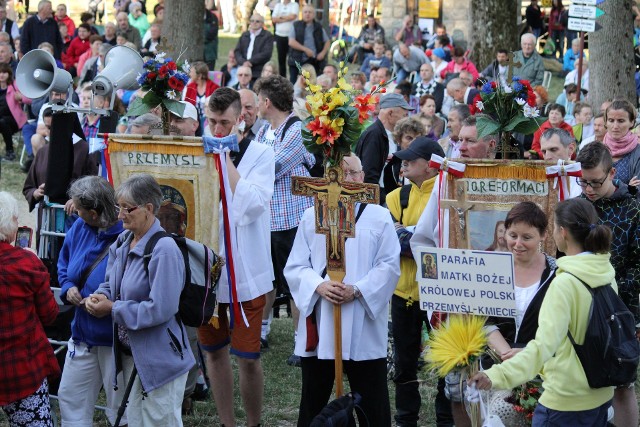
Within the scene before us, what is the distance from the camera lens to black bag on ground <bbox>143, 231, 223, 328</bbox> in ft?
19.4

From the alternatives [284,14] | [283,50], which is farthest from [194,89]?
[284,14]

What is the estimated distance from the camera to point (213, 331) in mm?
6906

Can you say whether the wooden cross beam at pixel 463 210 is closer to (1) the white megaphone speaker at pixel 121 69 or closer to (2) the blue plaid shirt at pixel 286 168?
(2) the blue plaid shirt at pixel 286 168

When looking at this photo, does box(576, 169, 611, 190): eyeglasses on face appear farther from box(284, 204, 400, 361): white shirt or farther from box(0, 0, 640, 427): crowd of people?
box(284, 204, 400, 361): white shirt

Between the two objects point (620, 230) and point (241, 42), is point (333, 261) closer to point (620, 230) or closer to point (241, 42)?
point (620, 230)

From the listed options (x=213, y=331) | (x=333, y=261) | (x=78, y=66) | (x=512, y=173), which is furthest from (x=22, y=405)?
(x=78, y=66)

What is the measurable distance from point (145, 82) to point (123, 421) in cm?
222

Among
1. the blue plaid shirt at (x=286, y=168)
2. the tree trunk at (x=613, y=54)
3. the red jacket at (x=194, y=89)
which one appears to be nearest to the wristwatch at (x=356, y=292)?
the blue plaid shirt at (x=286, y=168)

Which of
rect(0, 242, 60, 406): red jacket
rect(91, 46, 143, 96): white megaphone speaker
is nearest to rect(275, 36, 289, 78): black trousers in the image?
rect(91, 46, 143, 96): white megaphone speaker

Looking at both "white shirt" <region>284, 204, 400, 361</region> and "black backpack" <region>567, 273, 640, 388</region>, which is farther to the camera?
"white shirt" <region>284, 204, 400, 361</region>

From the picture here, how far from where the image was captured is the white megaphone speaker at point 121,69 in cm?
748

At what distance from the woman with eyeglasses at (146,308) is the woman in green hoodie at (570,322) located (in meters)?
1.86

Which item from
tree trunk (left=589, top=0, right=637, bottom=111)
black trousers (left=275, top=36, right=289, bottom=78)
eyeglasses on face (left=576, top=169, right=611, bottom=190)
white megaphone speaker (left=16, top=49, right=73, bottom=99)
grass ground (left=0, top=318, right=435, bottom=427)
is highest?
black trousers (left=275, top=36, right=289, bottom=78)

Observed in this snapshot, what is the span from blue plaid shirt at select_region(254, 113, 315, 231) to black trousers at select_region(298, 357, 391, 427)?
7.55 ft
